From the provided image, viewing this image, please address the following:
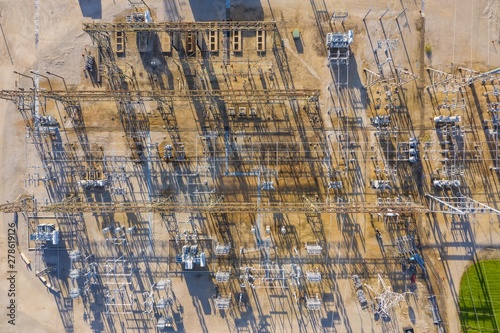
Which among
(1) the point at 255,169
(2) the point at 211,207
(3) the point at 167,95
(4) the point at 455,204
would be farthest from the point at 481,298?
(3) the point at 167,95

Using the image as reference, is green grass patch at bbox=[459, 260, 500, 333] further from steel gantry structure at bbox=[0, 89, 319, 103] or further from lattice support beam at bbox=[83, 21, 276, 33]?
lattice support beam at bbox=[83, 21, 276, 33]

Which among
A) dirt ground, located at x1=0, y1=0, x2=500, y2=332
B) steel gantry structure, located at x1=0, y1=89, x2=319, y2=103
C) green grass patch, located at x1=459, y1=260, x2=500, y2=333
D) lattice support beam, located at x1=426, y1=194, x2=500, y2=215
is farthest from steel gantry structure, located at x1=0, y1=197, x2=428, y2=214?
steel gantry structure, located at x1=0, y1=89, x2=319, y2=103

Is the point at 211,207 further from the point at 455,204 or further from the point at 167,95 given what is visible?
the point at 455,204

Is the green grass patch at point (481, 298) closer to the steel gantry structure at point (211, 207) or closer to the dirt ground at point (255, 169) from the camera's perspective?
the dirt ground at point (255, 169)

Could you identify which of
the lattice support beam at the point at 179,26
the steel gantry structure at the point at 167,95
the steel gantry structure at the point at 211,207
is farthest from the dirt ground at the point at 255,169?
the lattice support beam at the point at 179,26

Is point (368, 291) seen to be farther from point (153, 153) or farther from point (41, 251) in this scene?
point (41, 251)

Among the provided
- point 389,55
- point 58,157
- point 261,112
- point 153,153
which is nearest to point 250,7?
point 261,112
